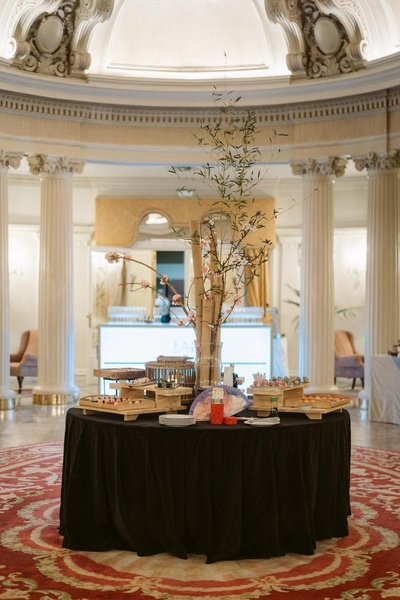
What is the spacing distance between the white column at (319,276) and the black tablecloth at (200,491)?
6.70 m

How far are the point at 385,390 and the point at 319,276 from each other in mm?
1985

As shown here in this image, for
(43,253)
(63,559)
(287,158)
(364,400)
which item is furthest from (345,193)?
(63,559)

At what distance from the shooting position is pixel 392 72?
10.9 meters

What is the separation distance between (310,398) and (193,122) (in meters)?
7.21

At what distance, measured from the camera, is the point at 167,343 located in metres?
12.5

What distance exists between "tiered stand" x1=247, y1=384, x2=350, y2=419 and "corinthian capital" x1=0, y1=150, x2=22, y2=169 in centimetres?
693

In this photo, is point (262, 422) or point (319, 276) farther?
point (319, 276)

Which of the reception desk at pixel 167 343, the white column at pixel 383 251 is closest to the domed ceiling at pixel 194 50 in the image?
the white column at pixel 383 251

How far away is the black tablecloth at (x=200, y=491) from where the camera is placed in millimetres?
5082

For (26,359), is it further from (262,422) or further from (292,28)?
(262,422)

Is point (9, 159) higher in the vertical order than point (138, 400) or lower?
higher

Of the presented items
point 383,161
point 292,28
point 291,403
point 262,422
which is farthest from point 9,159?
point 262,422

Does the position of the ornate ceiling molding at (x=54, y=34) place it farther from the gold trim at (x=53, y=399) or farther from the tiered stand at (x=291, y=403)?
the tiered stand at (x=291, y=403)

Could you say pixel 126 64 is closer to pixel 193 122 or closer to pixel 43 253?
pixel 193 122
